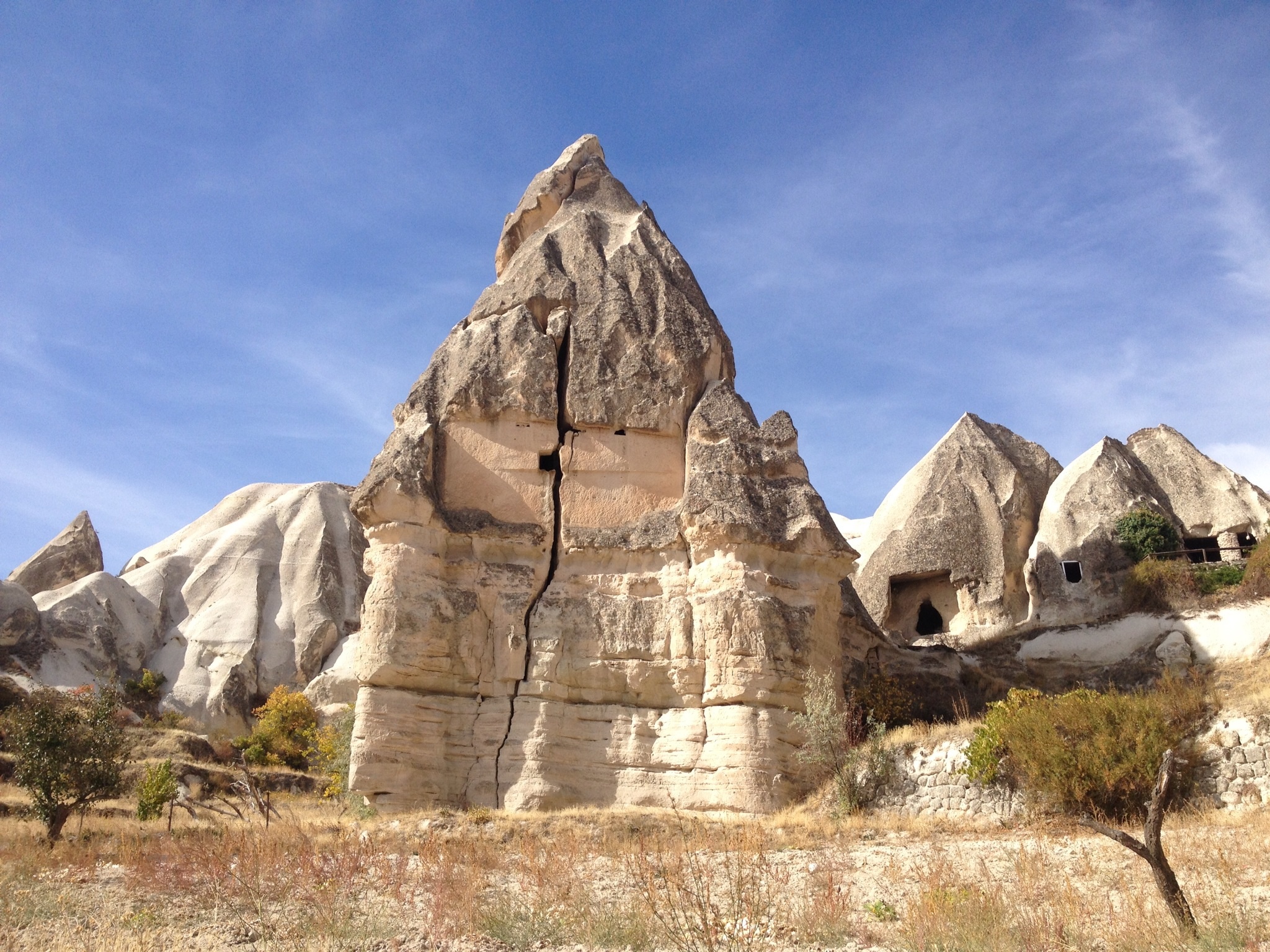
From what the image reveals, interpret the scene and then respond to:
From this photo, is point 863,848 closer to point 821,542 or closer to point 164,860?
point 821,542

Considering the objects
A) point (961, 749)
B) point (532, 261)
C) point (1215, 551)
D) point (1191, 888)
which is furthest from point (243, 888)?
point (1215, 551)

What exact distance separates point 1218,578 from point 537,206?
17.4 meters

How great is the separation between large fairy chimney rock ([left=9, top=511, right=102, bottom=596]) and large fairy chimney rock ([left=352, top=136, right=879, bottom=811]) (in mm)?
31422

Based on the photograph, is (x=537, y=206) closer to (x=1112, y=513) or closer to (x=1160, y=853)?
(x=1112, y=513)

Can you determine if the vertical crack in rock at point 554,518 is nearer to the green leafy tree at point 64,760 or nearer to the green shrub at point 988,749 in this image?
the green leafy tree at point 64,760

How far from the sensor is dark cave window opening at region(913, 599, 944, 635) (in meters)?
29.2

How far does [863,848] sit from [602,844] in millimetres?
3217

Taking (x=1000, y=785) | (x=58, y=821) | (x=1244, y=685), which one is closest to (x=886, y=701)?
(x=1000, y=785)

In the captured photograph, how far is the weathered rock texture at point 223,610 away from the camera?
124ft

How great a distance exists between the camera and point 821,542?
18.2 metres

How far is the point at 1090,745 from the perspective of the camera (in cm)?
1382

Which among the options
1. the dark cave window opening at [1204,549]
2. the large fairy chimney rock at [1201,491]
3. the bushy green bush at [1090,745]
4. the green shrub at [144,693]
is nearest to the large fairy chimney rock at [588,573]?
the bushy green bush at [1090,745]

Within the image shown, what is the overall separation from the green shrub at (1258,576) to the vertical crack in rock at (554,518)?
14.4 meters

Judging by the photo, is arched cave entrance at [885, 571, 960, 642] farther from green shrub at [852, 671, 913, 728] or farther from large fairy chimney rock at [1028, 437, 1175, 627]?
green shrub at [852, 671, 913, 728]
